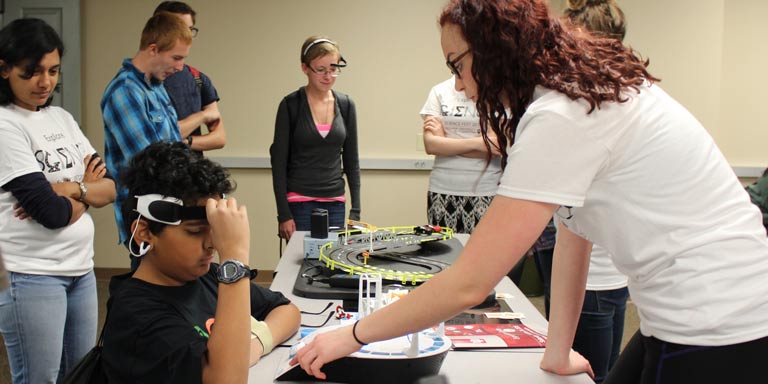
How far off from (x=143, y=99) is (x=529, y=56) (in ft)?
5.53

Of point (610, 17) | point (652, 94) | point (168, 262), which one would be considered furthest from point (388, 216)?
point (652, 94)

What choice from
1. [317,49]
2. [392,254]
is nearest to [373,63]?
[317,49]

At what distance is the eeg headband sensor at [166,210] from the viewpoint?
1.48 meters

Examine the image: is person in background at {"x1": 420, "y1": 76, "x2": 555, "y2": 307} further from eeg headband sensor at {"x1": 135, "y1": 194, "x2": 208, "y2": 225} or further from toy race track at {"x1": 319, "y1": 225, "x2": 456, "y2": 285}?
eeg headband sensor at {"x1": 135, "y1": 194, "x2": 208, "y2": 225}

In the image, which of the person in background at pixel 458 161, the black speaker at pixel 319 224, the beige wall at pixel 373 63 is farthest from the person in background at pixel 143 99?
the beige wall at pixel 373 63

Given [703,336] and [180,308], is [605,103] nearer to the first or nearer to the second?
[703,336]

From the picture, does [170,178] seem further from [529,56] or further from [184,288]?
[529,56]

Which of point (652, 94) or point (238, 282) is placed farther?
point (238, 282)

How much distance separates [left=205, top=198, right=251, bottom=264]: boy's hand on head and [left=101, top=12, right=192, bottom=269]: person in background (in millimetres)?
980

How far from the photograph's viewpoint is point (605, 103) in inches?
43.6

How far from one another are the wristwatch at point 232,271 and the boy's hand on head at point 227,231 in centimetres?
2

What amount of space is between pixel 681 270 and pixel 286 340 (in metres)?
0.89

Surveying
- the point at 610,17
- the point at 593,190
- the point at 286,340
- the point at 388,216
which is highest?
the point at 610,17

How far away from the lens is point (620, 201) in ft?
3.70
